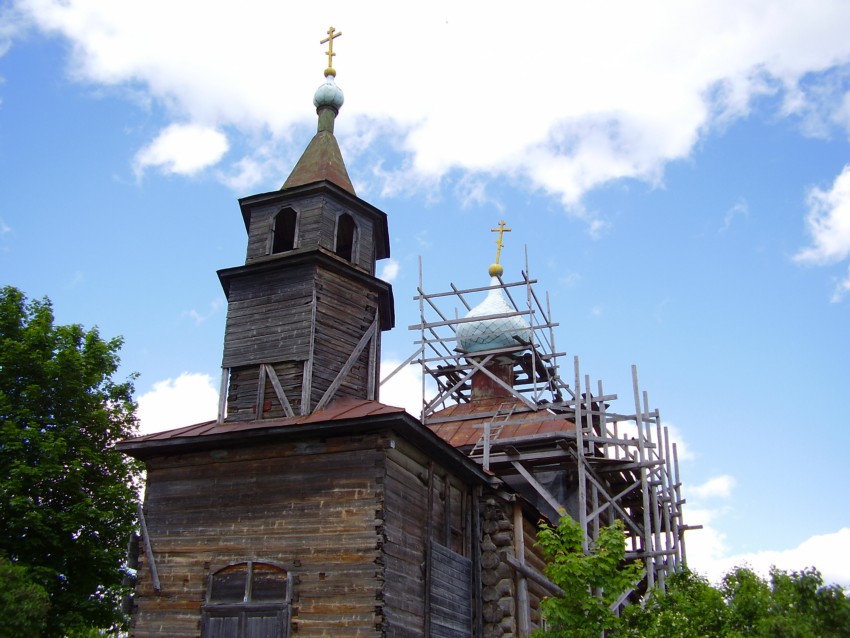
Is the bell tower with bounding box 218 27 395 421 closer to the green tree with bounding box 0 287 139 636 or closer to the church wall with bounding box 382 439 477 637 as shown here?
the church wall with bounding box 382 439 477 637

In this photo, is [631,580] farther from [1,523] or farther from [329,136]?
[1,523]

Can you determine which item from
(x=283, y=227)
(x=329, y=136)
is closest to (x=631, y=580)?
(x=283, y=227)

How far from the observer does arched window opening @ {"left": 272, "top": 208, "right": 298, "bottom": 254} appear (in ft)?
67.9

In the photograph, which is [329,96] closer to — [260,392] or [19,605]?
[260,392]

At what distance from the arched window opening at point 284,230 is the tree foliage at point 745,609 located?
418 inches

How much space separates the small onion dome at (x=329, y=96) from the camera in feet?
75.7

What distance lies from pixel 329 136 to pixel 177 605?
461 inches

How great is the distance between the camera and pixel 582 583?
16.4 m

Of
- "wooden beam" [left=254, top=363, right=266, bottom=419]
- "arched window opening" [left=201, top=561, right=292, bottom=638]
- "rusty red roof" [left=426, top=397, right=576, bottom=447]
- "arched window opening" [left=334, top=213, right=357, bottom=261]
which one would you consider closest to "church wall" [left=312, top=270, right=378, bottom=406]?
"wooden beam" [left=254, top=363, right=266, bottom=419]

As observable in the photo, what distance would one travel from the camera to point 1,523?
22859 millimetres

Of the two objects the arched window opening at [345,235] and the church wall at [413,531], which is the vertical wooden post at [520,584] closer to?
the church wall at [413,531]

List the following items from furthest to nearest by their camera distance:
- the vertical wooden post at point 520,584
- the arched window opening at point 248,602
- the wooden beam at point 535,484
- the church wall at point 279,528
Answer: the wooden beam at point 535,484 → the vertical wooden post at point 520,584 → the arched window opening at point 248,602 → the church wall at point 279,528

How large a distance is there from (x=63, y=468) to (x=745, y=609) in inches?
677

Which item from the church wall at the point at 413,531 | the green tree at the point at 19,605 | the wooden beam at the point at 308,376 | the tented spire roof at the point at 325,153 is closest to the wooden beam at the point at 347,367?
the wooden beam at the point at 308,376
